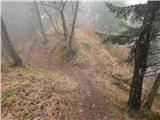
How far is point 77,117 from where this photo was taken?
9.55 m

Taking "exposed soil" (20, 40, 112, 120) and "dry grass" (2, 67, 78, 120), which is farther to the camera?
"exposed soil" (20, 40, 112, 120)

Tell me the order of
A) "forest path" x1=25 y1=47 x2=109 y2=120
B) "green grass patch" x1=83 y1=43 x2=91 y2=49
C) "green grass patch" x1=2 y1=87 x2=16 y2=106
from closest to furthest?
"forest path" x1=25 y1=47 x2=109 y2=120 → "green grass patch" x1=2 y1=87 x2=16 y2=106 → "green grass patch" x1=83 y1=43 x2=91 y2=49

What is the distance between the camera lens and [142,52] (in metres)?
10.4

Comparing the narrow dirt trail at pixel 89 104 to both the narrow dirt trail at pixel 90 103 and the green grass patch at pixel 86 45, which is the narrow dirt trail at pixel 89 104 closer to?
the narrow dirt trail at pixel 90 103

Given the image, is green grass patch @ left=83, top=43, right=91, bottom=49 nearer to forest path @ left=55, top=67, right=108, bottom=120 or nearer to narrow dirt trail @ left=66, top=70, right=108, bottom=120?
forest path @ left=55, top=67, right=108, bottom=120

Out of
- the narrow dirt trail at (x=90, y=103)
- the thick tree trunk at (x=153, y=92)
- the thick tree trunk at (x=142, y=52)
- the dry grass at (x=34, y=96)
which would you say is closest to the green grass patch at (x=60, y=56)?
the narrow dirt trail at (x=90, y=103)

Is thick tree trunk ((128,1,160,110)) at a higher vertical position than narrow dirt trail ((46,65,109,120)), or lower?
higher

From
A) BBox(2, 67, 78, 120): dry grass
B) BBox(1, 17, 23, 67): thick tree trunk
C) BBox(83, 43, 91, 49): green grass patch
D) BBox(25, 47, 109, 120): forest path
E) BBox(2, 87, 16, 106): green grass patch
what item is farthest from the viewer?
BBox(83, 43, 91, 49): green grass patch

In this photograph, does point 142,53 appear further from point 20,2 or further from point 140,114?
point 20,2

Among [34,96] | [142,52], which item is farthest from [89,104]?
[142,52]

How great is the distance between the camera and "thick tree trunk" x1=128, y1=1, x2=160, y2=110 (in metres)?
9.99

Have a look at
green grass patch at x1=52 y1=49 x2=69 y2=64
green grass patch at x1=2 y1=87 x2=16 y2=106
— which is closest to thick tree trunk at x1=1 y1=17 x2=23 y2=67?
green grass patch at x1=2 y1=87 x2=16 y2=106

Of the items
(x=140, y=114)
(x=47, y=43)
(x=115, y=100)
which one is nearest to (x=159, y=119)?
(x=140, y=114)

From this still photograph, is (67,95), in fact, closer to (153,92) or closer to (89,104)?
(89,104)
